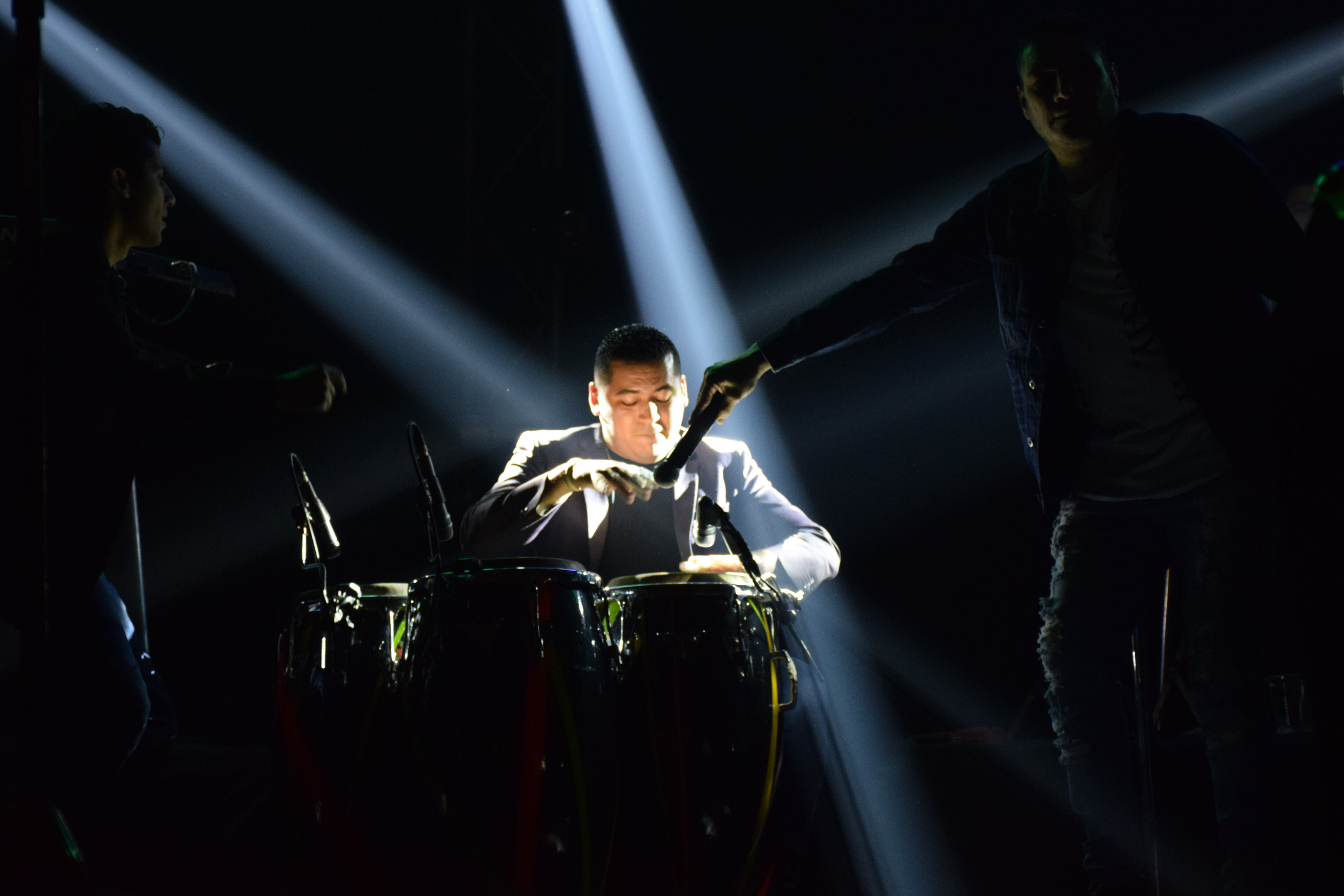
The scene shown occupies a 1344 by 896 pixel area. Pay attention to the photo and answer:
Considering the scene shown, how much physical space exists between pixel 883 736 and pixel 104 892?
11.3 ft

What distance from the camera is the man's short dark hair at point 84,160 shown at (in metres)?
2.17

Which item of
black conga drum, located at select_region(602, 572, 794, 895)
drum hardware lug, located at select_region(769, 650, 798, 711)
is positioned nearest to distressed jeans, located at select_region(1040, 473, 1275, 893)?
drum hardware lug, located at select_region(769, 650, 798, 711)

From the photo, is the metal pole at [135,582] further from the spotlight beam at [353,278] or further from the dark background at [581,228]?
the spotlight beam at [353,278]

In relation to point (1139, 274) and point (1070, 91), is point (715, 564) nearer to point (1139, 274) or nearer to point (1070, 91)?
point (1139, 274)

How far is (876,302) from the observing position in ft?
8.17

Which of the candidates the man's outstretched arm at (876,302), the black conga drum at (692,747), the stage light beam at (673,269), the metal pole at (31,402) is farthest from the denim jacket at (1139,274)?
the stage light beam at (673,269)

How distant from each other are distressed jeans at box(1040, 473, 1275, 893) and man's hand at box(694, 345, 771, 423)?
2.48ft

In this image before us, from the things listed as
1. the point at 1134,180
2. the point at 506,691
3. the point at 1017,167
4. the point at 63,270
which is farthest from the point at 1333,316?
the point at 63,270

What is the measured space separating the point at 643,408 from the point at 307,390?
Result: 1558mm

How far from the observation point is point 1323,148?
485 cm

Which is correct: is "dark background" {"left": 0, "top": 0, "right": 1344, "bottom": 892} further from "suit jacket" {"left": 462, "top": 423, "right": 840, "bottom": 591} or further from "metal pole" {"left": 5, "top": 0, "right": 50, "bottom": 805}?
"metal pole" {"left": 5, "top": 0, "right": 50, "bottom": 805}

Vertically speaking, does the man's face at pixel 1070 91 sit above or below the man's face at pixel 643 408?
above

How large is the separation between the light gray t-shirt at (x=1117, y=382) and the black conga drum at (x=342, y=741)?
149 cm

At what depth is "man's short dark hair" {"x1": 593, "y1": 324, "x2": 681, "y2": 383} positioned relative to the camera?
336 cm
